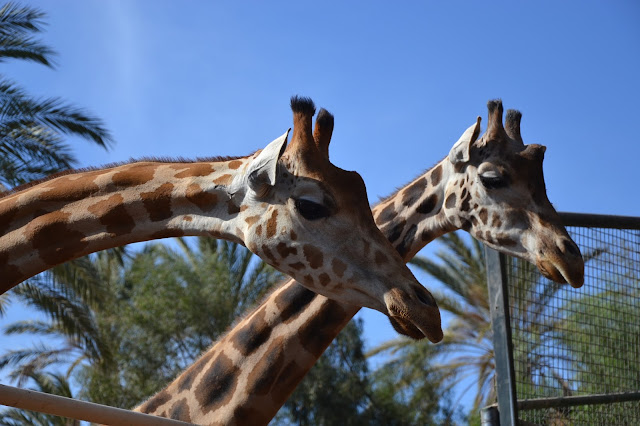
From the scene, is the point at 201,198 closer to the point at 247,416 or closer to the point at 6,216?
the point at 6,216

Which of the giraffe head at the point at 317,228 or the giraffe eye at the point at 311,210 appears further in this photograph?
the giraffe eye at the point at 311,210

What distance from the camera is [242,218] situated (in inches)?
184

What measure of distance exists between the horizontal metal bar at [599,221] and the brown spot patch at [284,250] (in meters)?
3.51

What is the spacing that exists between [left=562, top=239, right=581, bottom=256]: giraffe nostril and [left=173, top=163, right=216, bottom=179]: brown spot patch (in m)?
2.65

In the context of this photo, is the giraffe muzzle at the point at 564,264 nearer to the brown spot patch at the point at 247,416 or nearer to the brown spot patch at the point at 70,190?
the brown spot patch at the point at 247,416

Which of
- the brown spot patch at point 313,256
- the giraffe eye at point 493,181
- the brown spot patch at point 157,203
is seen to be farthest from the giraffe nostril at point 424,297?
the giraffe eye at point 493,181

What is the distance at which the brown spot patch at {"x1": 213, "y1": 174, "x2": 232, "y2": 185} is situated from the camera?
15.7 ft

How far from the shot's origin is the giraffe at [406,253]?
5305 mm

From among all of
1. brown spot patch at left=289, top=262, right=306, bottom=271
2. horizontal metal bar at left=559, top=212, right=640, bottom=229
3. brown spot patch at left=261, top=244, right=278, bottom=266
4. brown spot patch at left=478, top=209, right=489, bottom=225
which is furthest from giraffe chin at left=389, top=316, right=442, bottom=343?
horizontal metal bar at left=559, top=212, right=640, bottom=229

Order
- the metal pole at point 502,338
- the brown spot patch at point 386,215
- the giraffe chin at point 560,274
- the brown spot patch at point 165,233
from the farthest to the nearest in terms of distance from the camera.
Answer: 1. the brown spot patch at point 386,215
2. the metal pole at point 502,338
3. the giraffe chin at point 560,274
4. the brown spot patch at point 165,233

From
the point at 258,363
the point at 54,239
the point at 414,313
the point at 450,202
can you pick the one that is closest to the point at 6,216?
the point at 54,239

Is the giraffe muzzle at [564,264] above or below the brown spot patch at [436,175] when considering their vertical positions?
below

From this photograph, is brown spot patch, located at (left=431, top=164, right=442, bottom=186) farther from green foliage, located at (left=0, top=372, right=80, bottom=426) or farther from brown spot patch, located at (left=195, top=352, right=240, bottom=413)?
green foliage, located at (left=0, top=372, right=80, bottom=426)

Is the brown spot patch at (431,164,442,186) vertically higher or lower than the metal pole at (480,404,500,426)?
higher
